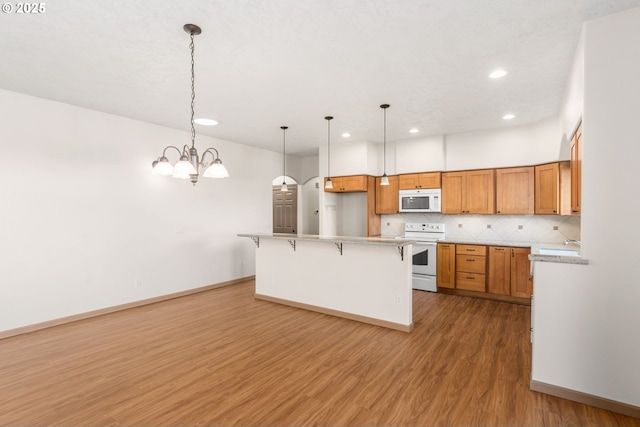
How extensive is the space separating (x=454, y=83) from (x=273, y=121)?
2659 mm

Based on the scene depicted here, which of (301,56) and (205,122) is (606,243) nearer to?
(301,56)

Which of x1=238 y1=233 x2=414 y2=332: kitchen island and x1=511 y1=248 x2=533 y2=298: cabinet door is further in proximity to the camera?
x1=511 y1=248 x2=533 y2=298: cabinet door

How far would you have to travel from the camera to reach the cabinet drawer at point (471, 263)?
5188 mm

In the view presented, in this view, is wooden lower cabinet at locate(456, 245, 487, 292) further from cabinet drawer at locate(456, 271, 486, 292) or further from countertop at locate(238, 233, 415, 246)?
countertop at locate(238, 233, 415, 246)

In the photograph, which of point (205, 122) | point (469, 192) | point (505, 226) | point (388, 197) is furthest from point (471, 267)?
point (205, 122)

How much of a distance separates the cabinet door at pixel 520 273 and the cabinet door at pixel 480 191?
0.84m

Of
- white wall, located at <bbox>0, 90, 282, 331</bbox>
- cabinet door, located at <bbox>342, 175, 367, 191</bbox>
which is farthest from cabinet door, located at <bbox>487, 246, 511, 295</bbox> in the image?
white wall, located at <bbox>0, 90, 282, 331</bbox>

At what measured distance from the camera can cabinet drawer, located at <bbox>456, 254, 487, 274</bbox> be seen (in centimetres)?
519

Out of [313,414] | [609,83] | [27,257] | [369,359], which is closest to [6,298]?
[27,257]

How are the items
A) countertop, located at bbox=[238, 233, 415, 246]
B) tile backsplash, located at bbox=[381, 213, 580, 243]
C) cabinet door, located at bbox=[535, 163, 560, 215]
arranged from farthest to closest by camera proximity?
1. tile backsplash, located at bbox=[381, 213, 580, 243]
2. cabinet door, located at bbox=[535, 163, 560, 215]
3. countertop, located at bbox=[238, 233, 415, 246]

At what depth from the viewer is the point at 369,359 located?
3059 millimetres

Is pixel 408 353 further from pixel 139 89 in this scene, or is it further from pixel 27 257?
pixel 27 257

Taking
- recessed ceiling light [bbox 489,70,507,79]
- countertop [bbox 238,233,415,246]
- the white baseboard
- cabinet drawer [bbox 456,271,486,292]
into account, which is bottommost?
the white baseboard

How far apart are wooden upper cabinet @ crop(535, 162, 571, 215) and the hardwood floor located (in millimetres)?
1705
